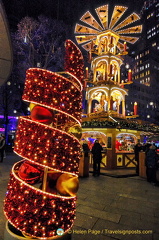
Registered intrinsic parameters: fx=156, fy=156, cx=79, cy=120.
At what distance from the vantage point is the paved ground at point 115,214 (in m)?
3.32

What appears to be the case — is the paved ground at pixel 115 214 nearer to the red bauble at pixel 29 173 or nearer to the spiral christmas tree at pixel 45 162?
the spiral christmas tree at pixel 45 162


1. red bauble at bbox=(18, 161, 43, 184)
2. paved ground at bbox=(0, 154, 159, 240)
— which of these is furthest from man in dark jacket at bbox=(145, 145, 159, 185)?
red bauble at bbox=(18, 161, 43, 184)

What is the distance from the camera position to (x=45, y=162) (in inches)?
98.7

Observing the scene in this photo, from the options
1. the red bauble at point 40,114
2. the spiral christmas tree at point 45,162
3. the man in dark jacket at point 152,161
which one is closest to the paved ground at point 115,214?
the spiral christmas tree at point 45,162

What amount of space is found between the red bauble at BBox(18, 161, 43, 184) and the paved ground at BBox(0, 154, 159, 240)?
1.29 meters

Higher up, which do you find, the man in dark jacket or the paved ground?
the man in dark jacket

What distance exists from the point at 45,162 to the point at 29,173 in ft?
1.82

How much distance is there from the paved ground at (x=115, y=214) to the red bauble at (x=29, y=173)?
4.22 ft

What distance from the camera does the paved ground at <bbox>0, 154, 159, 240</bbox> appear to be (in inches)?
131

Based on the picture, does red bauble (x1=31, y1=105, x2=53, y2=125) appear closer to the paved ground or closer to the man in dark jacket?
the paved ground

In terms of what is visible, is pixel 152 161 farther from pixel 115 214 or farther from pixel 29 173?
pixel 29 173

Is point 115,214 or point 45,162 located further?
point 115,214

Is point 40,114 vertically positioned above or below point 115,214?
above

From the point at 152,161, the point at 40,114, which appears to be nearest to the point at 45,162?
the point at 40,114
